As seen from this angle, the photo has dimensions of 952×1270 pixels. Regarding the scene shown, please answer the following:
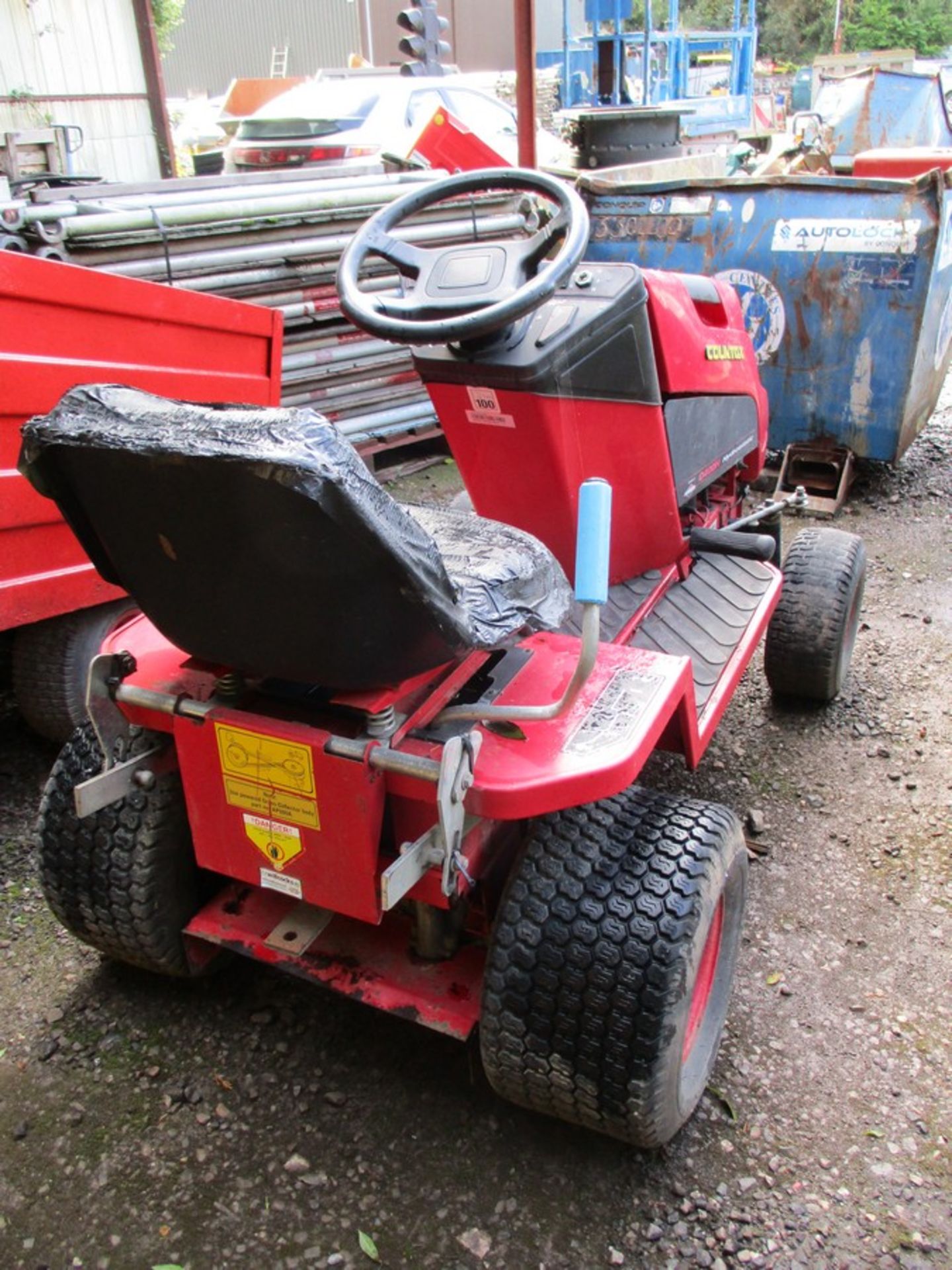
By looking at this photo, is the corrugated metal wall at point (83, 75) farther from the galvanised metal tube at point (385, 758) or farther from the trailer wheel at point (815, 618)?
the galvanised metal tube at point (385, 758)

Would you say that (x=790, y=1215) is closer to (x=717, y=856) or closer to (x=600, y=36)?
(x=717, y=856)

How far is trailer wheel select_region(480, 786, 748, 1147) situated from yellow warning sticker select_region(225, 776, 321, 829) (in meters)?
0.38

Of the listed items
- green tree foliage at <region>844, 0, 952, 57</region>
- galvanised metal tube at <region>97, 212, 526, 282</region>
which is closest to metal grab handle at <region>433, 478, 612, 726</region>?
galvanised metal tube at <region>97, 212, 526, 282</region>

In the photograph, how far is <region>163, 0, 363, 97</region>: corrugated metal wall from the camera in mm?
26844

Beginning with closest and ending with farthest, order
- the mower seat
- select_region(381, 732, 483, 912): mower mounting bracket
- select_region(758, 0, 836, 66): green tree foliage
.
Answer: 1. the mower seat
2. select_region(381, 732, 483, 912): mower mounting bracket
3. select_region(758, 0, 836, 66): green tree foliage

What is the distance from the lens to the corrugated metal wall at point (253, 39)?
26.8 metres

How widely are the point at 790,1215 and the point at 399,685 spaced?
1171 millimetres

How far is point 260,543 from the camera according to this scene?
1494 millimetres

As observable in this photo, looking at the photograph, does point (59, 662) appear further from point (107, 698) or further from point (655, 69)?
point (655, 69)

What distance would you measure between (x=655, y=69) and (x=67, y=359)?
1926cm

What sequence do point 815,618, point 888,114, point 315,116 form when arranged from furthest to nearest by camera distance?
1. point 888,114
2. point 315,116
3. point 815,618

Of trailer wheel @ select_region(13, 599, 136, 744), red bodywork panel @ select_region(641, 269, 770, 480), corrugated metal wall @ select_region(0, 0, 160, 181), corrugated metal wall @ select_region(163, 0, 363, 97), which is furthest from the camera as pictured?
corrugated metal wall @ select_region(163, 0, 363, 97)

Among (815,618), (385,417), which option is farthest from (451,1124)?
(385,417)

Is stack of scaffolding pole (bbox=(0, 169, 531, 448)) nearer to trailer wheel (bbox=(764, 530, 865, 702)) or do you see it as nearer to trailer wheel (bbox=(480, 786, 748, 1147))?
trailer wheel (bbox=(764, 530, 865, 702))
